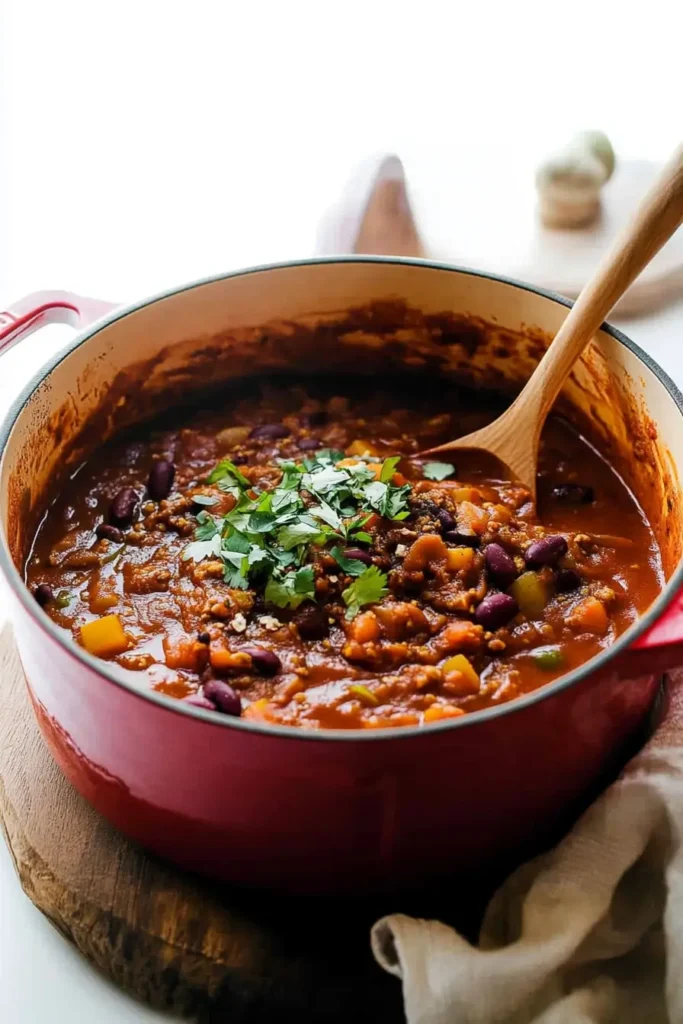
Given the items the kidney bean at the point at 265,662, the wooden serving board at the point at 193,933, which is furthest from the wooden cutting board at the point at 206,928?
the kidney bean at the point at 265,662

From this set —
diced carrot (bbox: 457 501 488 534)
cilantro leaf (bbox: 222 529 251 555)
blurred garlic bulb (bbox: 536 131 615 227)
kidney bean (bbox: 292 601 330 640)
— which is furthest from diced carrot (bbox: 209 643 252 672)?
blurred garlic bulb (bbox: 536 131 615 227)

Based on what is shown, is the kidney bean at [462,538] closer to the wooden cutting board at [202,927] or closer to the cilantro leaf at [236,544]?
the cilantro leaf at [236,544]

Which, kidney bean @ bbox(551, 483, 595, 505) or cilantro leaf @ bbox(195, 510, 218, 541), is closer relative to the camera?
cilantro leaf @ bbox(195, 510, 218, 541)

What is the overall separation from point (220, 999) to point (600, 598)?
3.53 feet

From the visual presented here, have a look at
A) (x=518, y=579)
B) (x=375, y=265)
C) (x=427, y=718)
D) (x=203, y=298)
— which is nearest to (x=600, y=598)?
(x=518, y=579)

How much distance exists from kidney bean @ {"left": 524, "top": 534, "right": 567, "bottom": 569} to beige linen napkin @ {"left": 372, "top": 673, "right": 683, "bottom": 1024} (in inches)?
19.7

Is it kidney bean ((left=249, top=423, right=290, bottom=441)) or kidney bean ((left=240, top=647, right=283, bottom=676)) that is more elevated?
kidney bean ((left=249, top=423, right=290, bottom=441))

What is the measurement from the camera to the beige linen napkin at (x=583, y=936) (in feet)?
5.86

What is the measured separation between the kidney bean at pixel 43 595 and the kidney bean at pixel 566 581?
1056mm

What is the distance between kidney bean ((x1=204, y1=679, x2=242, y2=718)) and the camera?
80.4 inches

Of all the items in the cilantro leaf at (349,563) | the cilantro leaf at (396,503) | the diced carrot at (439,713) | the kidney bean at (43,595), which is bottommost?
the kidney bean at (43,595)

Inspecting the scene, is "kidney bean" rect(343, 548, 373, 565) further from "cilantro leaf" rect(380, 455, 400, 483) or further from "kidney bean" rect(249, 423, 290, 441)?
"kidney bean" rect(249, 423, 290, 441)

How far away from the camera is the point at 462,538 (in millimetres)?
2412

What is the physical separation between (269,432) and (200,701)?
0.90 meters
